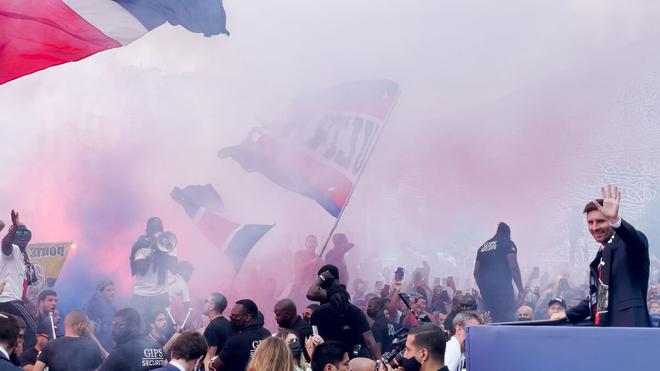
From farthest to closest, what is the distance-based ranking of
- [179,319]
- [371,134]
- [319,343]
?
[371,134] < [179,319] < [319,343]

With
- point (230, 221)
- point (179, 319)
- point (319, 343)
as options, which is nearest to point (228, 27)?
point (230, 221)

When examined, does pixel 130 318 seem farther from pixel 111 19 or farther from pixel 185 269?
pixel 111 19

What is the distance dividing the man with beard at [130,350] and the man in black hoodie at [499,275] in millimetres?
4150

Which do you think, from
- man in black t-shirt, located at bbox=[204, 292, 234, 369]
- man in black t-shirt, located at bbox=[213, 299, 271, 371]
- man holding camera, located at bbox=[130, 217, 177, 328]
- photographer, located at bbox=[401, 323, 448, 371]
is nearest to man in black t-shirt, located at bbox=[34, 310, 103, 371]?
man in black t-shirt, located at bbox=[204, 292, 234, 369]

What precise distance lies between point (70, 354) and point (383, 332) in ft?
9.10

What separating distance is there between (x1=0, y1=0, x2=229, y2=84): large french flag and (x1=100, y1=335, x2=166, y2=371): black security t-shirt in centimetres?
365

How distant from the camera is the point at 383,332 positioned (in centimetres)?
698

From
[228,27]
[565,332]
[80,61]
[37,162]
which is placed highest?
[228,27]

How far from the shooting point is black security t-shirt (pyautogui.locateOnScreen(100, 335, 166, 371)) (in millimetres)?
4926

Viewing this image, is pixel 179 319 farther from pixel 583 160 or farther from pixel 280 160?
pixel 583 160

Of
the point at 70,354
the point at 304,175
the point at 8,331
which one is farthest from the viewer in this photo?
the point at 304,175

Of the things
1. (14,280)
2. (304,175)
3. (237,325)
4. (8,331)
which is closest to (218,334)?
(237,325)

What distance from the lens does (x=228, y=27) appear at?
948 centimetres

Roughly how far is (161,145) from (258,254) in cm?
163
